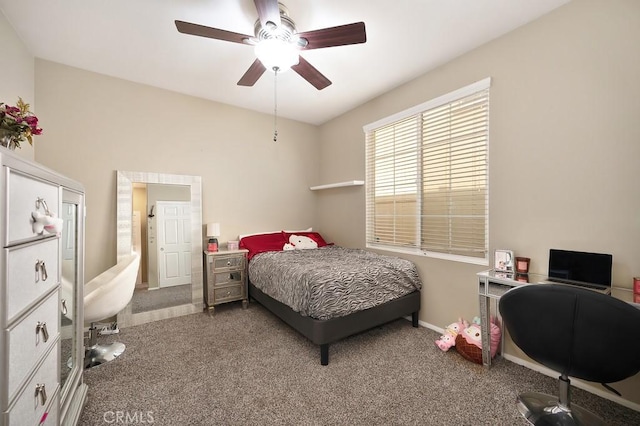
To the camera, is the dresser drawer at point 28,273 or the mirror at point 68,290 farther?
the mirror at point 68,290

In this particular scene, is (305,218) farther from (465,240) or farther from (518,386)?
(518,386)

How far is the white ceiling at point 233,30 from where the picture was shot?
1.94 meters

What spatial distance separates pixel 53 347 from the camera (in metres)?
1.18

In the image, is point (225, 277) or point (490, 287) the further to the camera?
point (225, 277)

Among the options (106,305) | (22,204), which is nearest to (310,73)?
(22,204)

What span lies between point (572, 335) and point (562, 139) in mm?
1464

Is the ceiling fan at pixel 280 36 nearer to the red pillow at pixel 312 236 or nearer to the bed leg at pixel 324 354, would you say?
the bed leg at pixel 324 354

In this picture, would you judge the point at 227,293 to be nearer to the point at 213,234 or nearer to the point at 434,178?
the point at 213,234

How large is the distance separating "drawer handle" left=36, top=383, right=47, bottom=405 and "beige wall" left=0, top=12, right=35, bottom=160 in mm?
1617

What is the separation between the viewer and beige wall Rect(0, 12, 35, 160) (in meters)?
2.02

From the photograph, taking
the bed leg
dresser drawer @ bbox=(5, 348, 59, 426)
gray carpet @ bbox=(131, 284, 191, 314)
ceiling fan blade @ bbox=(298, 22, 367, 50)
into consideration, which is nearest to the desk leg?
the bed leg

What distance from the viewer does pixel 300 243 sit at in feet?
12.7

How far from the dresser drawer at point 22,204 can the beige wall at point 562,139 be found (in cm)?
302

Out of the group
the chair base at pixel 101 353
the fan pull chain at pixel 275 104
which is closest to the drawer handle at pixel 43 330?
the chair base at pixel 101 353
